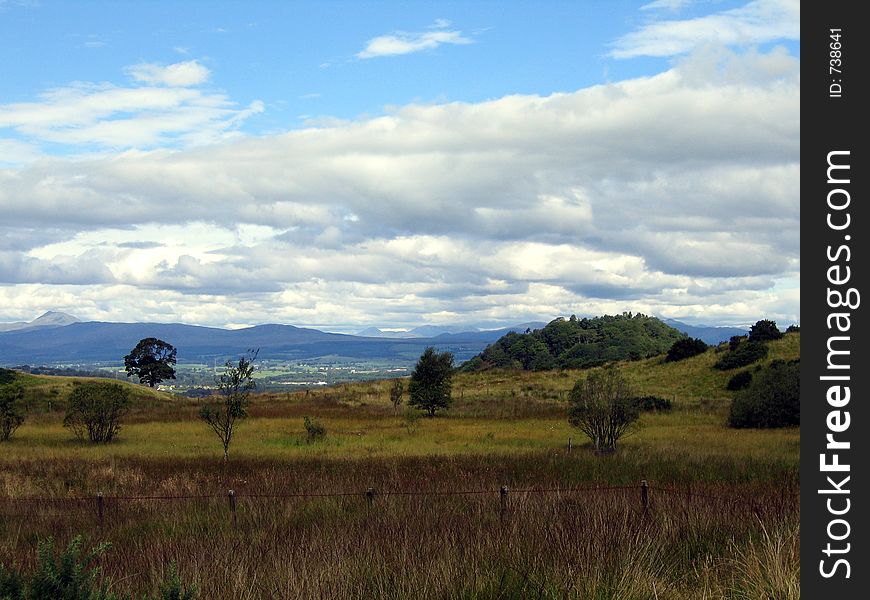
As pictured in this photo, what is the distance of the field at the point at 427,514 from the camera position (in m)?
7.17

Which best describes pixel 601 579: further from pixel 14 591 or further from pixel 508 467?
pixel 508 467

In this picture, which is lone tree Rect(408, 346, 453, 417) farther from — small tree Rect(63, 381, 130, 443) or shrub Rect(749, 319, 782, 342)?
shrub Rect(749, 319, 782, 342)

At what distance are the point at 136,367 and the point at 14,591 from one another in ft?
364

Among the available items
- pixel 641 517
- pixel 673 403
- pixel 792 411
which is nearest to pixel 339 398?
pixel 673 403

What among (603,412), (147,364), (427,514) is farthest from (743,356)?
(147,364)

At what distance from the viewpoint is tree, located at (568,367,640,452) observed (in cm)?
3062

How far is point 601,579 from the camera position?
7039 millimetres

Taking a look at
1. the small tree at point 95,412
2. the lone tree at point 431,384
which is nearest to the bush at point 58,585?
the small tree at point 95,412

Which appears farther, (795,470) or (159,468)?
(159,468)

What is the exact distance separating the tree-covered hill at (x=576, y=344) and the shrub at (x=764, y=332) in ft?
172

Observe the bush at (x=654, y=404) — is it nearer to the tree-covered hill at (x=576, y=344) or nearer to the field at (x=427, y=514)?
the field at (x=427, y=514)

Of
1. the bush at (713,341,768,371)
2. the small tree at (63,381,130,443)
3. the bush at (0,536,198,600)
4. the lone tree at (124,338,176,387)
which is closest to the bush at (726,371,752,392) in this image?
the bush at (713,341,768,371)

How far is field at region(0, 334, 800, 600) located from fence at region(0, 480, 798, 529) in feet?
0.23
